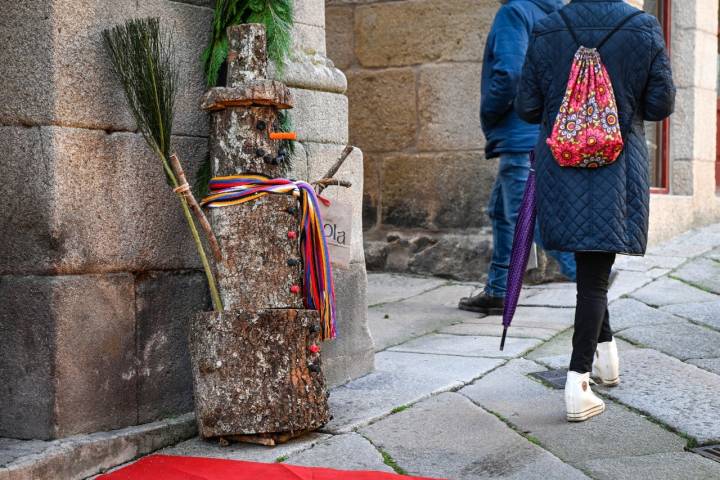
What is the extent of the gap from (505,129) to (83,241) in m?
3.18

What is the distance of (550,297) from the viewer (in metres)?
6.50

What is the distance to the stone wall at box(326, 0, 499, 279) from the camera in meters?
7.42

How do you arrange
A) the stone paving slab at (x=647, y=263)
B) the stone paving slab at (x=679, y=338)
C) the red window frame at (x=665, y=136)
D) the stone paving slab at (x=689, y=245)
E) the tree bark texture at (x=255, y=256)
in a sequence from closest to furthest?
the tree bark texture at (x=255, y=256) < the stone paving slab at (x=679, y=338) < the stone paving slab at (x=647, y=263) < the stone paving slab at (x=689, y=245) < the red window frame at (x=665, y=136)

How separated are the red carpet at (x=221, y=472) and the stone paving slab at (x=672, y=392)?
1151mm

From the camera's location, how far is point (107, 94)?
349cm

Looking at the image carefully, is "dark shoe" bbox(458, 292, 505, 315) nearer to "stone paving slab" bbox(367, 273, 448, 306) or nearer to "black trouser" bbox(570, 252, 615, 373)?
"stone paving slab" bbox(367, 273, 448, 306)

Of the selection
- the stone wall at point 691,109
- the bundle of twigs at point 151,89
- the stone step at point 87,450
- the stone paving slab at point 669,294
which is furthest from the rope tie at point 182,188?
the stone wall at point 691,109

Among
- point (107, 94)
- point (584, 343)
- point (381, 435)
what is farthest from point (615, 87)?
point (107, 94)

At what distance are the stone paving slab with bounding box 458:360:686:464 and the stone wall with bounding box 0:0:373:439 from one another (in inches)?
48.4

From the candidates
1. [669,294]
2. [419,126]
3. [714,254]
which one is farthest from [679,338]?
[419,126]

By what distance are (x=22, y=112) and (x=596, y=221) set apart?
206 centimetres

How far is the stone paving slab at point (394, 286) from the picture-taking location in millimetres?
6832

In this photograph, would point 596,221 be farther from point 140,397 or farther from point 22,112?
point 22,112

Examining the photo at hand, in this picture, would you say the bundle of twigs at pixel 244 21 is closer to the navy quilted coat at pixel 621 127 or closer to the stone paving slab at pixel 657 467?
the navy quilted coat at pixel 621 127
